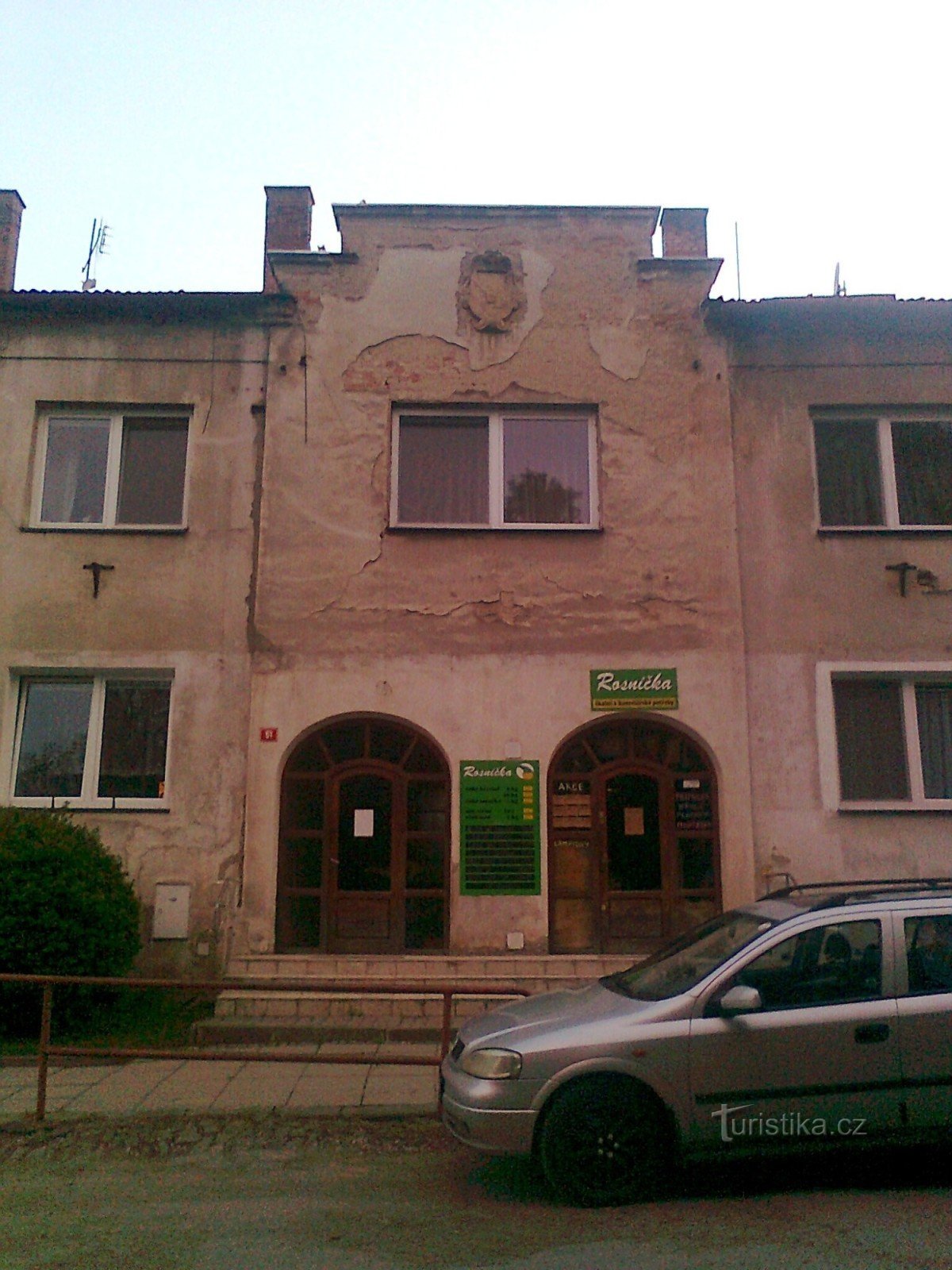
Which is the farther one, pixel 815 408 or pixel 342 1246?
pixel 815 408

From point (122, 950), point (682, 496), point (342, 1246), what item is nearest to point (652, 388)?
point (682, 496)

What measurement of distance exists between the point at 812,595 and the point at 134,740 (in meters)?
7.43

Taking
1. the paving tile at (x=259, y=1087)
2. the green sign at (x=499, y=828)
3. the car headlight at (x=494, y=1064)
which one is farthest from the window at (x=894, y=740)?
the car headlight at (x=494, y=1064)

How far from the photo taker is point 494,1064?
5457 millimetres

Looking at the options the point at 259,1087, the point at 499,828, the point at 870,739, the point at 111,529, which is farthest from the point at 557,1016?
the point at 111,529

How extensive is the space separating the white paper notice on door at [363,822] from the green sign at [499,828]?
3.18 feet

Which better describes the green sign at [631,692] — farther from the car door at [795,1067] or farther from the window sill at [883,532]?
the car door at [795,1067]

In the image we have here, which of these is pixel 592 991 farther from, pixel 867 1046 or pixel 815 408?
pixel 815 408

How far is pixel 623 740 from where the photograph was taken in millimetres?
10695

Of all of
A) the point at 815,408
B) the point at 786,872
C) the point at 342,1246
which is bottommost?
the point at 342,1246

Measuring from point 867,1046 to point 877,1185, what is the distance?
0.81 metres

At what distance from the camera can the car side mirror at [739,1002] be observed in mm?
5332

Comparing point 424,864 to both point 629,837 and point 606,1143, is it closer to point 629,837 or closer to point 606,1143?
point 629,837

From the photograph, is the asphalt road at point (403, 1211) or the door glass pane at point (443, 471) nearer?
the asphalt road at point (403, 1211)
